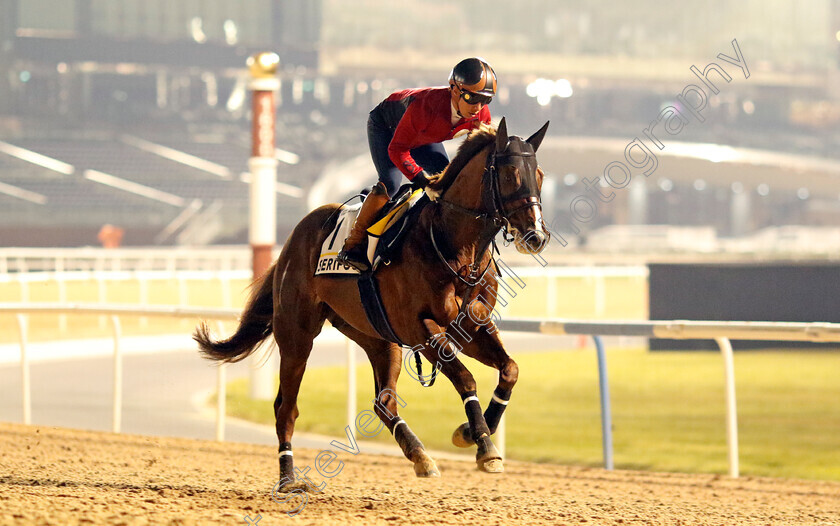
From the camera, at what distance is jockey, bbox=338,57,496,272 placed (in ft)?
14.4

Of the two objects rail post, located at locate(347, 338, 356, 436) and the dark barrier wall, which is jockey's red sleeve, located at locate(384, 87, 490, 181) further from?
the dark barrier wall

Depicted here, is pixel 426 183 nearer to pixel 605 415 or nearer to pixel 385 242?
pixel 385 242

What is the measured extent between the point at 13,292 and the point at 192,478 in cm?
1129

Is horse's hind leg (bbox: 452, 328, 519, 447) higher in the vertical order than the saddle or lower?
lower

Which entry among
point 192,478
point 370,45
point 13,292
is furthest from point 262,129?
point 370,45

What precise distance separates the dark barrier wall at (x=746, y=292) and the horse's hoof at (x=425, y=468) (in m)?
7.95

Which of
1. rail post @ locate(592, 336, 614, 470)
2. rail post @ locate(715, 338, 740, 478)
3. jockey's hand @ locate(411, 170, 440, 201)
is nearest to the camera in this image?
jockey's hand @ locate(411, 170, 440, 201)

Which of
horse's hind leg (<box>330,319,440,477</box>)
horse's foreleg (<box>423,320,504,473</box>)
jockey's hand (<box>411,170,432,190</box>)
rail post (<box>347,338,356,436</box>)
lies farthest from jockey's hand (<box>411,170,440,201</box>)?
rail post (<box>347,338,356,436</box>)

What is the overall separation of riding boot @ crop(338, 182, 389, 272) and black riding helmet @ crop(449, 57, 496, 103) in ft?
2.00

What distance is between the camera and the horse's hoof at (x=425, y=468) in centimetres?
427

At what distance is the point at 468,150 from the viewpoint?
4414 millimetres

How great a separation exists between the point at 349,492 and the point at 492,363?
1426 mm

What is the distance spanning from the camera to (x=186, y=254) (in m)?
20.0

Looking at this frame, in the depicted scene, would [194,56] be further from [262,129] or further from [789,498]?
[789,498]
